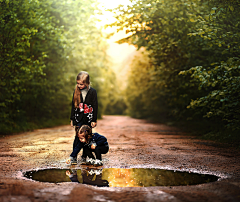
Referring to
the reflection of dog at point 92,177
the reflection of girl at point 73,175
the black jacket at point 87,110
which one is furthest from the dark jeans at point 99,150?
the reflection of girl at point 73,175

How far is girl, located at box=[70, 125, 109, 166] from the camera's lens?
272 inches

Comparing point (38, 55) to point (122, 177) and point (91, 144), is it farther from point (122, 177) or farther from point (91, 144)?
point (122, 177)

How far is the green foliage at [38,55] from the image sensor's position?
14133 millimetres

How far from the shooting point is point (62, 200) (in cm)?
414

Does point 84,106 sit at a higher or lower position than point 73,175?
higher

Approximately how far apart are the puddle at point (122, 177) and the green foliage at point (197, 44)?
421cm

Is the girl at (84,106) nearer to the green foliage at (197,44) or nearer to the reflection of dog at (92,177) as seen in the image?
the reflection of dog at (92,177)

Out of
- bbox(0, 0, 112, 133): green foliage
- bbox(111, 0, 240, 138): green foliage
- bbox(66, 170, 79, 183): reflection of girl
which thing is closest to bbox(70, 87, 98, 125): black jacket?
bbox(66, 170, 79, 183): reflection of girl

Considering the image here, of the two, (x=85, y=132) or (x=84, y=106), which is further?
(x=84, y=106)

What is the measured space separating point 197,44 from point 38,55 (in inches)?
406

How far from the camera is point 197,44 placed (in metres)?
13.4

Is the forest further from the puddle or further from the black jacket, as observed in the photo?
the puddle

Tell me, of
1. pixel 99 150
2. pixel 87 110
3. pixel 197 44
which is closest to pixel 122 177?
pixel 99 150

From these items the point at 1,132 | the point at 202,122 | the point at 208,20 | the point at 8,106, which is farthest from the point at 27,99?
the point at 208,20
